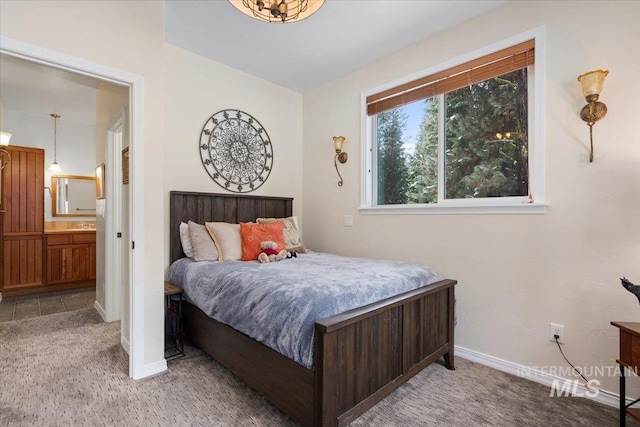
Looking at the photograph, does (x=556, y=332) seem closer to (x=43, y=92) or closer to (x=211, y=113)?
(x=211, y=113)

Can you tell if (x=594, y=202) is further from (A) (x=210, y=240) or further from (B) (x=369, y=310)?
(A) (x=210, y=240)

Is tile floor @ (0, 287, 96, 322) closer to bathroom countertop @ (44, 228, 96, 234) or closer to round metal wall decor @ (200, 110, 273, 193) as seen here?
bathroom countertop @ (44, 228, 96, 234)

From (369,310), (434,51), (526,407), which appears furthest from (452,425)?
(434,51)

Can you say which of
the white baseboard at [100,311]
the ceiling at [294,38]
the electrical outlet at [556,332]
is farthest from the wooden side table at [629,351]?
the white baseboard at [100,311]

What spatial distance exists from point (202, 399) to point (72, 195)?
476cm

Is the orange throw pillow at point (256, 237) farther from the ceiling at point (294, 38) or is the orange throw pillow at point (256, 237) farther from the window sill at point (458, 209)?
the ceiling at point (294, 38)

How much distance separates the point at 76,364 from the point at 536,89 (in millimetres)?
3919

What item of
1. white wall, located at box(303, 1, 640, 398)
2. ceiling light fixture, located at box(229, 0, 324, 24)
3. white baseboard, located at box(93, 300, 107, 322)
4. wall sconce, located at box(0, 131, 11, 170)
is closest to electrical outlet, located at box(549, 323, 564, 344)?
white wall, located at box(303, 1, 640, 398)

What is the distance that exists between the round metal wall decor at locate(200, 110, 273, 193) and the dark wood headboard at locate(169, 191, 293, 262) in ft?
0.57

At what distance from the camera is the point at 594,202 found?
1.91 m

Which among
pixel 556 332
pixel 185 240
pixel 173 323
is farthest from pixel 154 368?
pixel 556 332

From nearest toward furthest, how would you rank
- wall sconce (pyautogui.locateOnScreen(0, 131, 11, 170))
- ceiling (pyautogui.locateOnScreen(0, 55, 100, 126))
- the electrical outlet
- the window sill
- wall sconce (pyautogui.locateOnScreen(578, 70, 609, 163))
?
wall sconce (pyautogui.locateOnScreen(578, 70, 609, 163))
the electrical outlet
the window sill
ceiling (pyautogui.locateOnScreen(0, 55, 100, 126))
wall sconce (pyautogui.locateOnScreen(0, 131, 11, 170))

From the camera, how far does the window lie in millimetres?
2295

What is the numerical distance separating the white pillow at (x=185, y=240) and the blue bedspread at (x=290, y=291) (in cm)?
30
